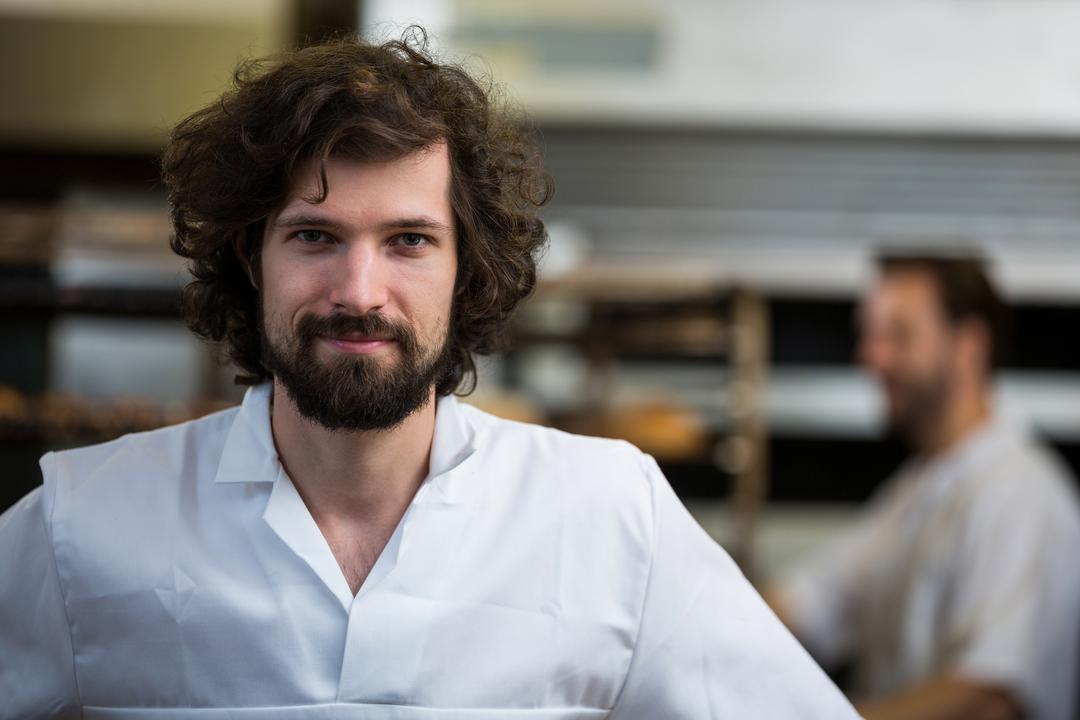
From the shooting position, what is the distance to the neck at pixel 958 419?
9.91ft

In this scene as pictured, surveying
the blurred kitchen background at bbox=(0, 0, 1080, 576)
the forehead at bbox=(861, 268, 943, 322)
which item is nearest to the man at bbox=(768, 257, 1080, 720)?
the forehead at bbox=(861, 268, 943, 322)

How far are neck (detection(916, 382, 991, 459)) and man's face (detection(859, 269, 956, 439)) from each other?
0.02 metres

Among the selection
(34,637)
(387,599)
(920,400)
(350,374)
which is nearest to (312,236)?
(350,374)

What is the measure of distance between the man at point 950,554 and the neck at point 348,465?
4.82 ft

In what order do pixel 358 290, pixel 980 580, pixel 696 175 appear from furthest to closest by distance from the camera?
1. pixel 696 175
2. pixel 980 580
3. pixel 358 290

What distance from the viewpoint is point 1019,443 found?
2932 mm

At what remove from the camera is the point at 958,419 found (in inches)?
119

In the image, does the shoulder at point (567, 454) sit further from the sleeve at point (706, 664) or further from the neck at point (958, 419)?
the neck at point (958, 419)

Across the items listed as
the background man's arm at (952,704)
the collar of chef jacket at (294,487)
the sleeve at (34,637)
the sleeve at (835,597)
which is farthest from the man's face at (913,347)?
the sleeve at (34,637)

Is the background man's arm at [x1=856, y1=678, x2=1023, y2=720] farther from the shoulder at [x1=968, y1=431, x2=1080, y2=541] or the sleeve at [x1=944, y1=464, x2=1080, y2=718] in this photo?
the shoulder at [x1=968, y1=431, x2=1080, y2=541]

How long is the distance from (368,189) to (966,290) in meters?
2.09

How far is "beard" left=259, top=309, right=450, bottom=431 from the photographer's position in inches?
51.8

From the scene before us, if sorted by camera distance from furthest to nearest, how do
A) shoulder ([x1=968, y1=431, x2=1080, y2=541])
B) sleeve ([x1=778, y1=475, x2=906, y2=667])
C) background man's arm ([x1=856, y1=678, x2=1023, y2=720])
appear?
1. sleeve ([x1=778, y1=475, x2=906, y2=667])
2. shoulder ([x1=968, y1=431, x2=1080, y2=541])
3. background man's arm ([x1=856, y1=678, x2=1023, y2=720])

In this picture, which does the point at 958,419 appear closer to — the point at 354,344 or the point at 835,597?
the point at 835,597
